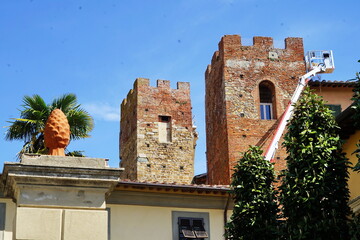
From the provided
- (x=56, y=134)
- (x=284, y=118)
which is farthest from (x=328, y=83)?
(x=56, y=134)

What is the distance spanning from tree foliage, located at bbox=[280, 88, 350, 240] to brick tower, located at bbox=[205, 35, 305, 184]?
2132 centimetres

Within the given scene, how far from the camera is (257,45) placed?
33.7 meters

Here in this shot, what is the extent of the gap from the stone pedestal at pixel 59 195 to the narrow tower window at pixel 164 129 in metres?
33.2

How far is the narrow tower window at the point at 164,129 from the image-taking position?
38.9 m

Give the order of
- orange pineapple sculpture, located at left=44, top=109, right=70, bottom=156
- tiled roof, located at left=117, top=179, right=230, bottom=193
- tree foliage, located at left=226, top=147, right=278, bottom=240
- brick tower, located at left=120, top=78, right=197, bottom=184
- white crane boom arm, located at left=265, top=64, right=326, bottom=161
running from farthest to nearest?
brick tower, located at left=120, top=78, right=197, bottom=184
white crane boom arm, located at left=265, top=64, right=326, bottom=161
tiled roof, located at left=117, top=179, right=230, bottom=193
tree foliage, located at left=226, top=147, right=278, bottom=240
orange pineapple sculpture, located at left=44, top=109, right=70, bottom=156

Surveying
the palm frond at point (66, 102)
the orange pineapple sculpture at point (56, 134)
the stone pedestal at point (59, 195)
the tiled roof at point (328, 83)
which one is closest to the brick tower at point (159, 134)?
the tiled roof at point (328, 83)

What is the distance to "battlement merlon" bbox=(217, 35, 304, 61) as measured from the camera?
33312 millimetres

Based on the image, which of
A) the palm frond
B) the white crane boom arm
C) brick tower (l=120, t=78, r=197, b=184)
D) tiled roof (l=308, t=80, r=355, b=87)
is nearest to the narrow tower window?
brick tower (l=120, t=78, r=197, b=184)

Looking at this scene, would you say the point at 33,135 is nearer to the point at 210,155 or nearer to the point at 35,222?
the point at 35,222

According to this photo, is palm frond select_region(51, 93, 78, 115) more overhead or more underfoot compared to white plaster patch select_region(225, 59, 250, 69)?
more underfoot

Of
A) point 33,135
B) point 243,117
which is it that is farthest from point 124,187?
point 243,117

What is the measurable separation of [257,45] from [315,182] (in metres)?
24.8

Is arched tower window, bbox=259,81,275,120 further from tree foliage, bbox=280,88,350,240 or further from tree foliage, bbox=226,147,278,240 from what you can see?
tree foliage, bbox=280,88,350,240

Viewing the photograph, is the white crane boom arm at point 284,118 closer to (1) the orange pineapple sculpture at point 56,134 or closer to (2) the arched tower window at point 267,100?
(2) the arched tower window at point 267,100
